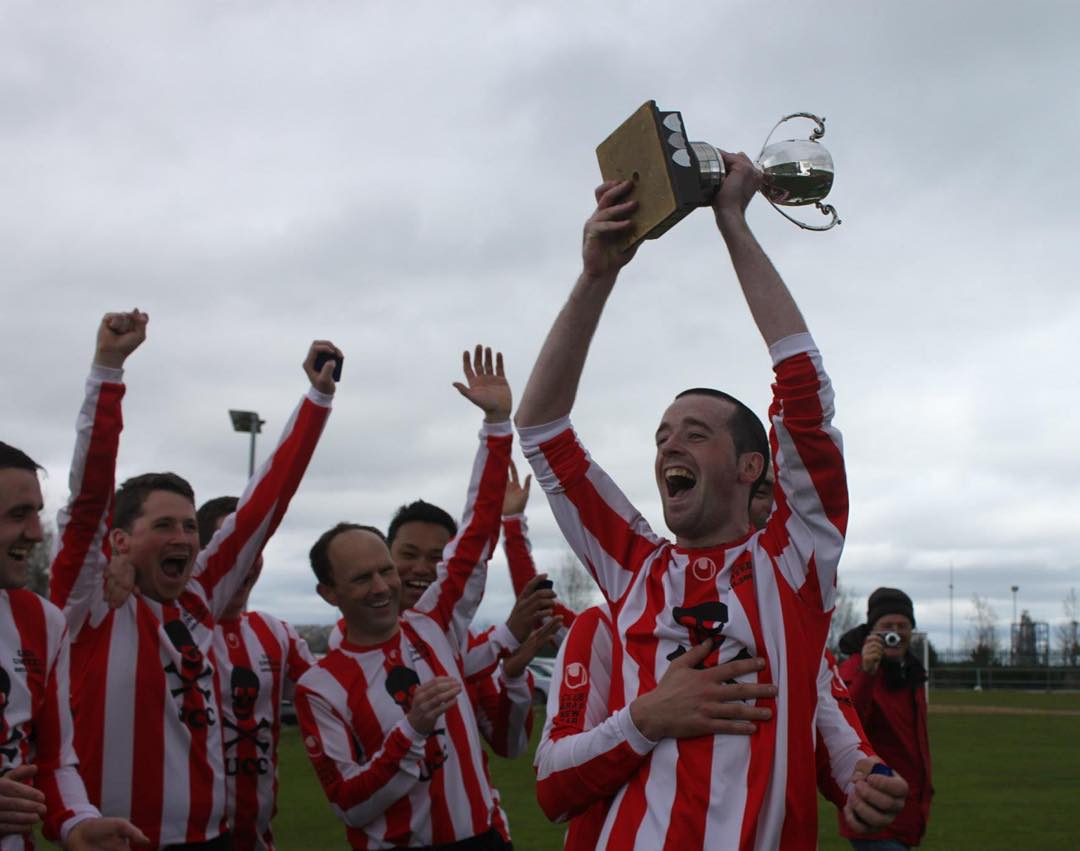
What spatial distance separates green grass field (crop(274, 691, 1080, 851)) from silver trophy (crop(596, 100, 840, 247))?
9.37 meters

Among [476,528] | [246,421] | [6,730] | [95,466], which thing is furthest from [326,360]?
[246,421]

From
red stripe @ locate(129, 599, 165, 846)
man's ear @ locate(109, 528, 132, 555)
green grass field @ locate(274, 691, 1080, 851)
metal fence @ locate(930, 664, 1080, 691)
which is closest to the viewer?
red stripe @ locate(129, 599, 165, 846)

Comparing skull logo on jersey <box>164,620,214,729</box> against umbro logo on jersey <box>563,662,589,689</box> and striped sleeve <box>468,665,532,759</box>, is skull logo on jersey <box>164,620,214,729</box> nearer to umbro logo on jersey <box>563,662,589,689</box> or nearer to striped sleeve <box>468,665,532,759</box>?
striped sleeve <box>468,665,532,759</box>

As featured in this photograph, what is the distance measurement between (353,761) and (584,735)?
2228 mm

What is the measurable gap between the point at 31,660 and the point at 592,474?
197 cm

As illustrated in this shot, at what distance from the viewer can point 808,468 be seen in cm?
292

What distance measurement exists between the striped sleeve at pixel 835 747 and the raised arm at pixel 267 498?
2.66 m

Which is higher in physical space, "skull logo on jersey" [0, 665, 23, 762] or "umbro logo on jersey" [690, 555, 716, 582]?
"umbro logo on jersey" [690, 555, 716, 582]

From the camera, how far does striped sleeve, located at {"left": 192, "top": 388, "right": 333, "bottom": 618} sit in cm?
512

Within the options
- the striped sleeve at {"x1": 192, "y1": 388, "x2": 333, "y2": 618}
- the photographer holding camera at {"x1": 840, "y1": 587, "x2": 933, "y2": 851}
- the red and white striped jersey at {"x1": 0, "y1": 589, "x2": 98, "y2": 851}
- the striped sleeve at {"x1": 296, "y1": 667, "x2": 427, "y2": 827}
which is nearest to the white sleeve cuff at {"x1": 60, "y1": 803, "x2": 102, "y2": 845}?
the red and white striped jersey at {"x1": 0, "y1": 589, "x2": 98, "y2": 851}

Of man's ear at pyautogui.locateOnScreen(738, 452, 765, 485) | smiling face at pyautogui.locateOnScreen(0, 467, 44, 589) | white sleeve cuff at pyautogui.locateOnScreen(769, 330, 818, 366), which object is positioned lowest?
smiling face at pyautogui.locateOnScreen(0, 467, 44, 589)

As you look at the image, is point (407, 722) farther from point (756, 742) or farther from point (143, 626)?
point (756, 742)

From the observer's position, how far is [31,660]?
12.6ft

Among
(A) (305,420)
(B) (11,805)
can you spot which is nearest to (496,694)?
(A) (305,420)
